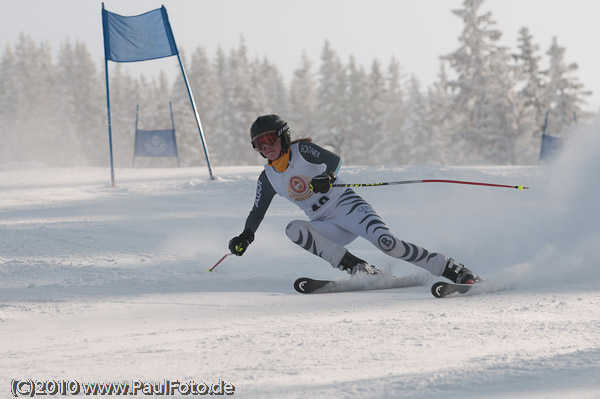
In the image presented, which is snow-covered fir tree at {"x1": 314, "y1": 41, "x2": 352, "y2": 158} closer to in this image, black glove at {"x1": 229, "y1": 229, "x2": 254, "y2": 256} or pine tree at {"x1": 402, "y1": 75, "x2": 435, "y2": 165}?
pine tree at {"x1": 402, "y1": 75, "x2": 435, "y2": 165}

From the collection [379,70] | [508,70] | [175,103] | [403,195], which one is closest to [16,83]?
[175,103]

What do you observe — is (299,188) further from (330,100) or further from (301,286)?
(330,100)

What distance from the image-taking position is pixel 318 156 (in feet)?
15.0

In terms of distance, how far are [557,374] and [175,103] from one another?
48.4m

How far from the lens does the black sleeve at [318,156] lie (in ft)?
14.9

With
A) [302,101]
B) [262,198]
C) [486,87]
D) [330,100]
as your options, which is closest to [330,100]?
[330,100]

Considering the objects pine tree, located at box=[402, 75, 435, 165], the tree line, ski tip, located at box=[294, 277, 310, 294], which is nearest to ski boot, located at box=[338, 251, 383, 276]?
ski tip, located at box=[294, 277, 310, 294]

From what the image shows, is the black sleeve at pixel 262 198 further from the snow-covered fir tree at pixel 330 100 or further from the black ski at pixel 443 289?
the snow-covered fir tree at pixel 330 100

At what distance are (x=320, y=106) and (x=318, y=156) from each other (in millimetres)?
45165

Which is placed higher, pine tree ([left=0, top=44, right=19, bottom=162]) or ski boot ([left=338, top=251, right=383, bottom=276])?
pine tree ([left=0, top=44, right=19, bottom=162])

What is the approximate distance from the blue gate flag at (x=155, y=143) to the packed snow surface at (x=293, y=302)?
10.9 m

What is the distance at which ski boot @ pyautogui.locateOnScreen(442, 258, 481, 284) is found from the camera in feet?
13.7

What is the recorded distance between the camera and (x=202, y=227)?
706 centimetres

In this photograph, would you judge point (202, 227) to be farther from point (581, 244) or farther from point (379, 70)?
point (379, 70)
